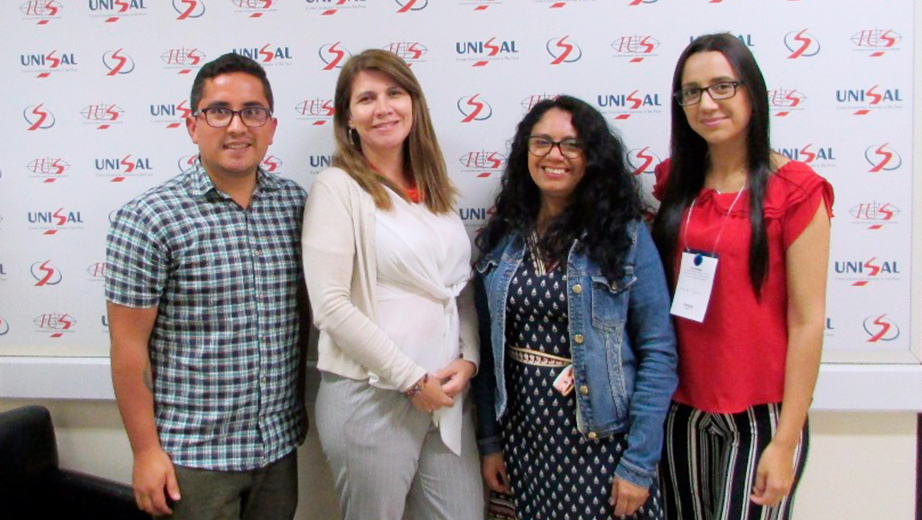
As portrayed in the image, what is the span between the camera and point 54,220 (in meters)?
1.99

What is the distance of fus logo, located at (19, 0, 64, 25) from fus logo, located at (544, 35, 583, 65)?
5.08 feet

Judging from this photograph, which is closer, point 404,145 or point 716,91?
point 716,91

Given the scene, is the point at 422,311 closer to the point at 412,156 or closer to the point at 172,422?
the point at 412,156

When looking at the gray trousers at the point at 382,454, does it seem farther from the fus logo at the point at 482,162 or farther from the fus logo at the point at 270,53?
the fus logo at the point at 270,53

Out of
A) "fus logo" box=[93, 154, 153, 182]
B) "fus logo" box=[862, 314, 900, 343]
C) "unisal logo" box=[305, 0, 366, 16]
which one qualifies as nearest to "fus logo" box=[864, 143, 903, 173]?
"fus logo" box=[862, 314, 900, 343]

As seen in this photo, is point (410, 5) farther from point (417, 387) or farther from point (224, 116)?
point (417, 387)

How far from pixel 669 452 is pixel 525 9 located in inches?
51.7

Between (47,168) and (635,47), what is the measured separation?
191cm

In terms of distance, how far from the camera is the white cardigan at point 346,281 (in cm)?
140

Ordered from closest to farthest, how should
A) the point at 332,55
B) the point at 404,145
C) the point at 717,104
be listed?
the point at 717,104 → the point at 404,145 → the point at 332,55

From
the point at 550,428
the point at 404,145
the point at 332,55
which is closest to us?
the point at 550,428

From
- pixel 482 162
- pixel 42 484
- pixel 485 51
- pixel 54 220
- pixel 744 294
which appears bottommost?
pixel 42 484

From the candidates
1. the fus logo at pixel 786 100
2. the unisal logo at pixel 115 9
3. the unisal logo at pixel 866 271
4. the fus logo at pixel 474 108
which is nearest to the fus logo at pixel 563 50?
the fus logo at pixel 474 108

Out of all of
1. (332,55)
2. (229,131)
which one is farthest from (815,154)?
(229,131)
